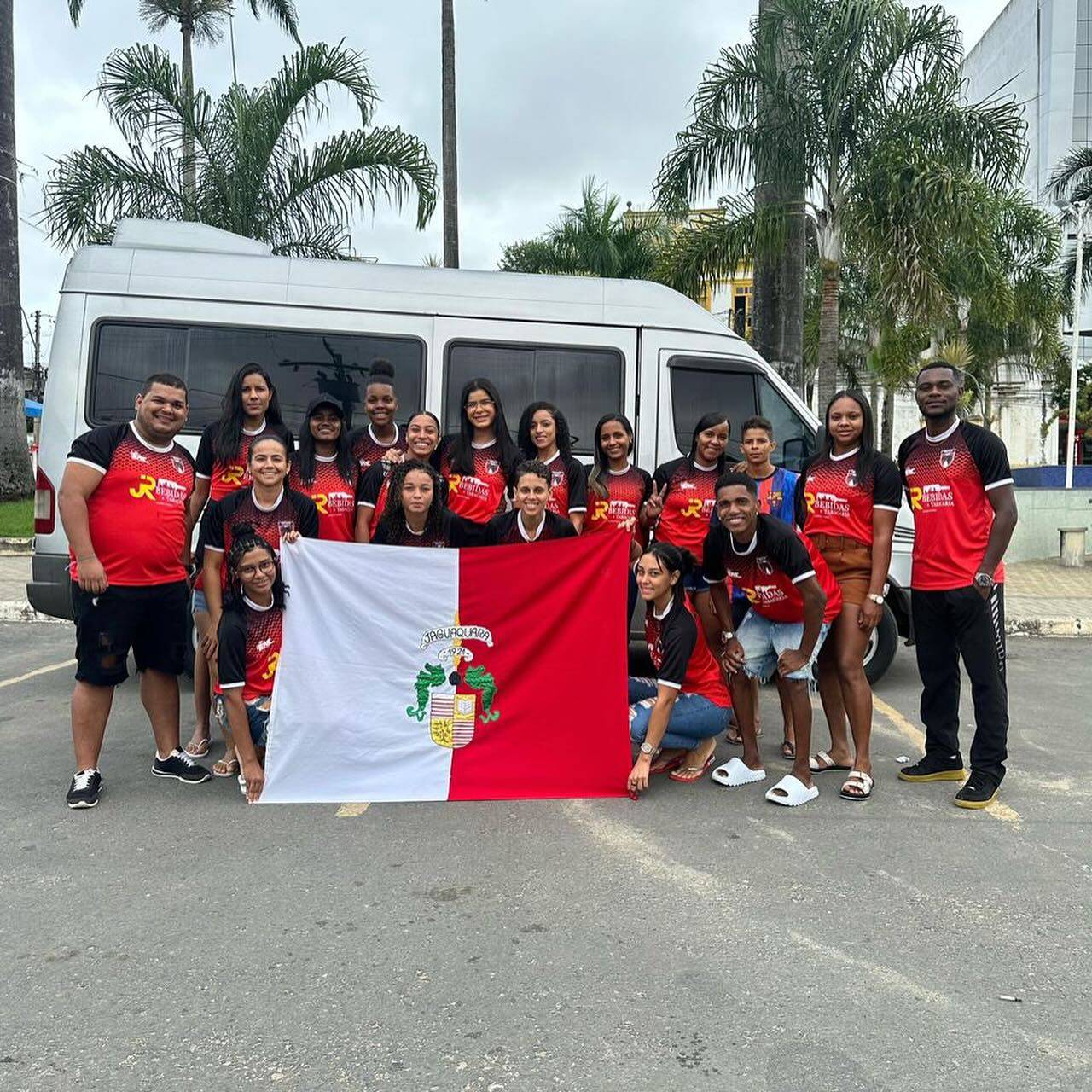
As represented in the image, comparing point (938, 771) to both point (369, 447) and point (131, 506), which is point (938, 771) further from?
point (131, 506)

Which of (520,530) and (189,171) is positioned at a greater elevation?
(189,171)

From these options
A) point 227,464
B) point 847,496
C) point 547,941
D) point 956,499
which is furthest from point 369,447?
point 547,941

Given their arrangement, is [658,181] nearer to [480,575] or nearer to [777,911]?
[480,575]

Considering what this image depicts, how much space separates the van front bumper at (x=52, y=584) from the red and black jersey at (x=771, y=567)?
4.08 m

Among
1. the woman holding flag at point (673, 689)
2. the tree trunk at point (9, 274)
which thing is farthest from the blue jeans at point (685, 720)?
the tree trunk at point (9, 274)

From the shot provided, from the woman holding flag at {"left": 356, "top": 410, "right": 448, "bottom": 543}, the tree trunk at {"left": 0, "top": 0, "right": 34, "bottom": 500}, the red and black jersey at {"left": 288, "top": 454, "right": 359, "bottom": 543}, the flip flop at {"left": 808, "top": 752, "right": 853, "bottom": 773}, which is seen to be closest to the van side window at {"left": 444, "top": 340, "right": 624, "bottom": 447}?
the woman holding flag at {"left": 356, "top": 410, "right": 448, "bottom": 543}

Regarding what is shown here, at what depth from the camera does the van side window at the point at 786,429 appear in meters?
6.73

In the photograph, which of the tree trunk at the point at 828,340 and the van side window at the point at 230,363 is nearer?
the van side window at the point at 230,363

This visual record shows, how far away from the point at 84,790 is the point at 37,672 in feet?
10.1

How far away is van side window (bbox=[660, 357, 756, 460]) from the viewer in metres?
6.72

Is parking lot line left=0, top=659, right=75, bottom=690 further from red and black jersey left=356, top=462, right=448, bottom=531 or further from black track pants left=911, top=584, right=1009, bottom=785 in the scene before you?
black track pants left=911, top=584, right=1009, bottom=785

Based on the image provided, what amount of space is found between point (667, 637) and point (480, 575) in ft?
3.11

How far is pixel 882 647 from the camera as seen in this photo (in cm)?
652

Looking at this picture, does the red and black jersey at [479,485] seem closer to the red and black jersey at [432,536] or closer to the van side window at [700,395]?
the red and black jersey at [432,536]
